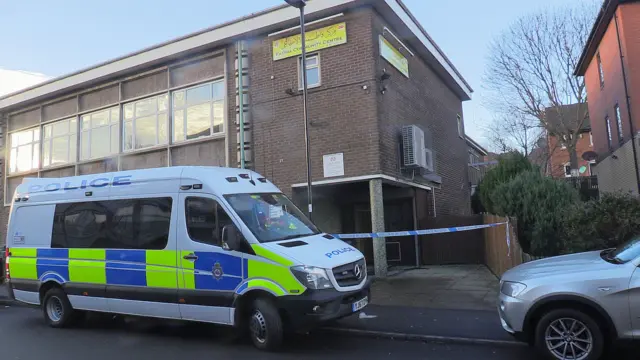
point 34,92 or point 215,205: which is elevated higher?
point 34,92

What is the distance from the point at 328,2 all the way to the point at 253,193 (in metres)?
6.63

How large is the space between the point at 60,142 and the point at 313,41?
10.9 metres

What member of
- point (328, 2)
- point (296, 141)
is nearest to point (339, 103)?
point (296, 141)

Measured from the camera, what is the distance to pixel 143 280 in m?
6.97

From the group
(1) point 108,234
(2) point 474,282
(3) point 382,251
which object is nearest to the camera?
(1) point 108,234

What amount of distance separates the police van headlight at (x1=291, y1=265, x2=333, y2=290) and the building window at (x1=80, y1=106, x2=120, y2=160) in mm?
12063

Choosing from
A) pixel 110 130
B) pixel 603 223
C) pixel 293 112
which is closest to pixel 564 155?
pixel 293 112

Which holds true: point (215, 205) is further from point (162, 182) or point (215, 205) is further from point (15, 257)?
point (15, 257)

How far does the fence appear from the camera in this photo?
30.1 feet

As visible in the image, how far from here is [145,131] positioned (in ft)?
50.1

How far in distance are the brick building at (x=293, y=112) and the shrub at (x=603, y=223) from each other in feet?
14.1

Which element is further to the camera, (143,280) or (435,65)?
(435,65)

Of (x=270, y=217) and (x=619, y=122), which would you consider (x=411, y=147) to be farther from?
(x=619, y=122)

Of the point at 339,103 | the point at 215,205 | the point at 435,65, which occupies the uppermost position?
the point at 435,65
